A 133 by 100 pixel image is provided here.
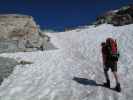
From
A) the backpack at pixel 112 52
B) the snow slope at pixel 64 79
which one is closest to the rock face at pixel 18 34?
the snow slope at pixel 64 79

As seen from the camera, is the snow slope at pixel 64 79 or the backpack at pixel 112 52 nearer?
the snow slope at pixel 64 79

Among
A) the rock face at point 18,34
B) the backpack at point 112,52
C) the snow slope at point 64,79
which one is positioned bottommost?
the snow slope at point 64,79

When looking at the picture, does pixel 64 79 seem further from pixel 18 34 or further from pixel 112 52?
pixel 18 34

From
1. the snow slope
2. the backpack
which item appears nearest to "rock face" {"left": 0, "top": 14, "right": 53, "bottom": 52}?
the snow slope

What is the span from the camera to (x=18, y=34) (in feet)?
79.8

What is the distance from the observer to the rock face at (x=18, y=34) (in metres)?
23.2

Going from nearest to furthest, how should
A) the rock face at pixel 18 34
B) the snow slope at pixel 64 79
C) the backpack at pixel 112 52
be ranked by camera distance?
the snow slope at pixel 64 79 < the backpack at pixel 112 52 < the rock face at pixel 18 34

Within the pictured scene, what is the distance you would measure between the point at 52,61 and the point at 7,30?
7609mm

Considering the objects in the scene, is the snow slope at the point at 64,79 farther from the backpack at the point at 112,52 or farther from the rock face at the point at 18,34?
the rock face at the point at 18,34

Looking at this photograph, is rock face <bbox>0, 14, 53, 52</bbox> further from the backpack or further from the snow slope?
the backpack

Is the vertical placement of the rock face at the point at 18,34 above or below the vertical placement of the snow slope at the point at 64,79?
above

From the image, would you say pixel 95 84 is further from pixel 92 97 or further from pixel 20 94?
pixel 20 94

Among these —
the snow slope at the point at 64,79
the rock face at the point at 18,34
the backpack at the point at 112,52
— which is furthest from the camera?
the rock face at the point at 18,34

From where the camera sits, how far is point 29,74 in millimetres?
14641
